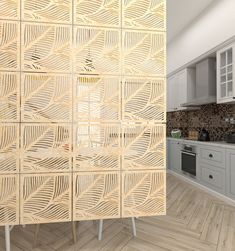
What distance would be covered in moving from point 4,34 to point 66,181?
1.23 metres

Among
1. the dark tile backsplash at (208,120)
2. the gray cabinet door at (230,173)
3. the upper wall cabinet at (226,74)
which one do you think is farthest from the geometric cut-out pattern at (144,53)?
the dark tile backsplash at (208,120)

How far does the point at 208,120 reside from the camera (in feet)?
16.8

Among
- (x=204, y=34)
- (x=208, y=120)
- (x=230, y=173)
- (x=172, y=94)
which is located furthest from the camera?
(x=172, y=94)

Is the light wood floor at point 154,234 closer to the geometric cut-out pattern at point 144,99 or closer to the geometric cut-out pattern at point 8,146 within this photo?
the geometric cut-out pattern at point 8,146

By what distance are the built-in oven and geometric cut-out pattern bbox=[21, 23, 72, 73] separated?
127 inches

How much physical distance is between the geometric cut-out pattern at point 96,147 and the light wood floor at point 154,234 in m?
0.71

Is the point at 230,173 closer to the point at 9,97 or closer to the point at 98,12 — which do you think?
the point at 98,12

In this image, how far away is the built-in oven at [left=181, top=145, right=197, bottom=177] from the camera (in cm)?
462

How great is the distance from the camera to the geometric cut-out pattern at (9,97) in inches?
79.4

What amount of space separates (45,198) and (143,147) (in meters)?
0.89

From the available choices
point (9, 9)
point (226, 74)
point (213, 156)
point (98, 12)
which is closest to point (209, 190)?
point (213, 156)

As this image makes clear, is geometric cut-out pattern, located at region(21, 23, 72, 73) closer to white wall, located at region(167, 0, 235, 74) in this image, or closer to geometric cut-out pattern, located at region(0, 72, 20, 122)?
geometric cut-out pattern, located at region(0, 72, 20, 122)

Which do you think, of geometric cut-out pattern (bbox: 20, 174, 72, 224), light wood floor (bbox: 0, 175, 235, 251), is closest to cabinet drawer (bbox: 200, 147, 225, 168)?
light wood floor (bbox: 0, 175, 235, 251)

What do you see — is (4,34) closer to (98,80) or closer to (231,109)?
(98,80)
